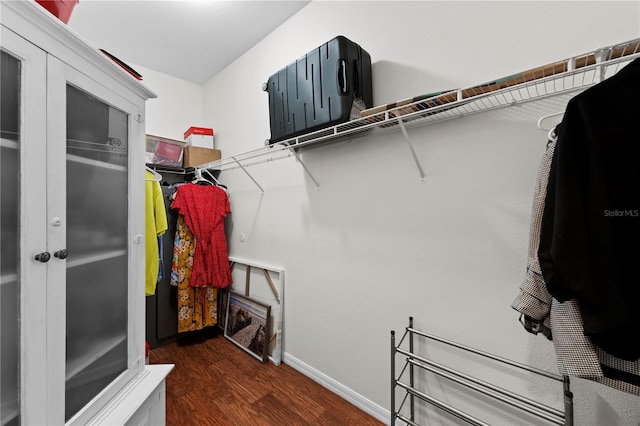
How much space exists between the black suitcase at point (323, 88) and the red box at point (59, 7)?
3.20ft

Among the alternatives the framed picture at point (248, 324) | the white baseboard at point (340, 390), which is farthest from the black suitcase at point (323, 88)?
the white baseboard at point (340, 390)

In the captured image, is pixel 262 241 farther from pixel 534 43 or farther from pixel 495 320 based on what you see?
pixel 534 43

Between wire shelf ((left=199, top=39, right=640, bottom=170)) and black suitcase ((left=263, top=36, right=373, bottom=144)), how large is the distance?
77 millimetres

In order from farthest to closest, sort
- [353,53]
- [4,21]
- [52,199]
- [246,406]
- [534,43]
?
[246,406], [353,53], [534,43], [52,199], [4,21]

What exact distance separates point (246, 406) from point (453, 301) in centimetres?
140

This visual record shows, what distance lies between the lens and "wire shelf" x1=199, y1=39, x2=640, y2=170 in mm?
813

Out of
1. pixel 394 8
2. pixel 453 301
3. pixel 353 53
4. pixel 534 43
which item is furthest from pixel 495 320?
pixel 394 8

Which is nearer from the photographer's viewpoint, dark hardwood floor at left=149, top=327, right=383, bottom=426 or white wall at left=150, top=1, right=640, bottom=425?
white wall at left=150, top=1, right=640, bottom=425

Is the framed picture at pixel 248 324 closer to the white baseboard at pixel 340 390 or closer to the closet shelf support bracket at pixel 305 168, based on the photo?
the white baseboard at pixel 340 390

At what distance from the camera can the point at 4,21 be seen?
670mm

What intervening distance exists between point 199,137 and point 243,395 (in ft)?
7.70

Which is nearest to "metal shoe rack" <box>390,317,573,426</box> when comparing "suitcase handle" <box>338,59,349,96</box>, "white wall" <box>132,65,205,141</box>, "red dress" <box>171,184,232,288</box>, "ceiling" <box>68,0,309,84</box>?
"suitcase handle" <box>338,59,349,96</box>

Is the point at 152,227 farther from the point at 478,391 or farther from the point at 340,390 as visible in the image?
the point at 478,391

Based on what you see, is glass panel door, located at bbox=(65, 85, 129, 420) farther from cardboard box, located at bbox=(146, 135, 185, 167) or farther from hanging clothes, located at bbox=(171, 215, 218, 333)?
cardboard box, located at bbox=(146, 135, 185, 167)
